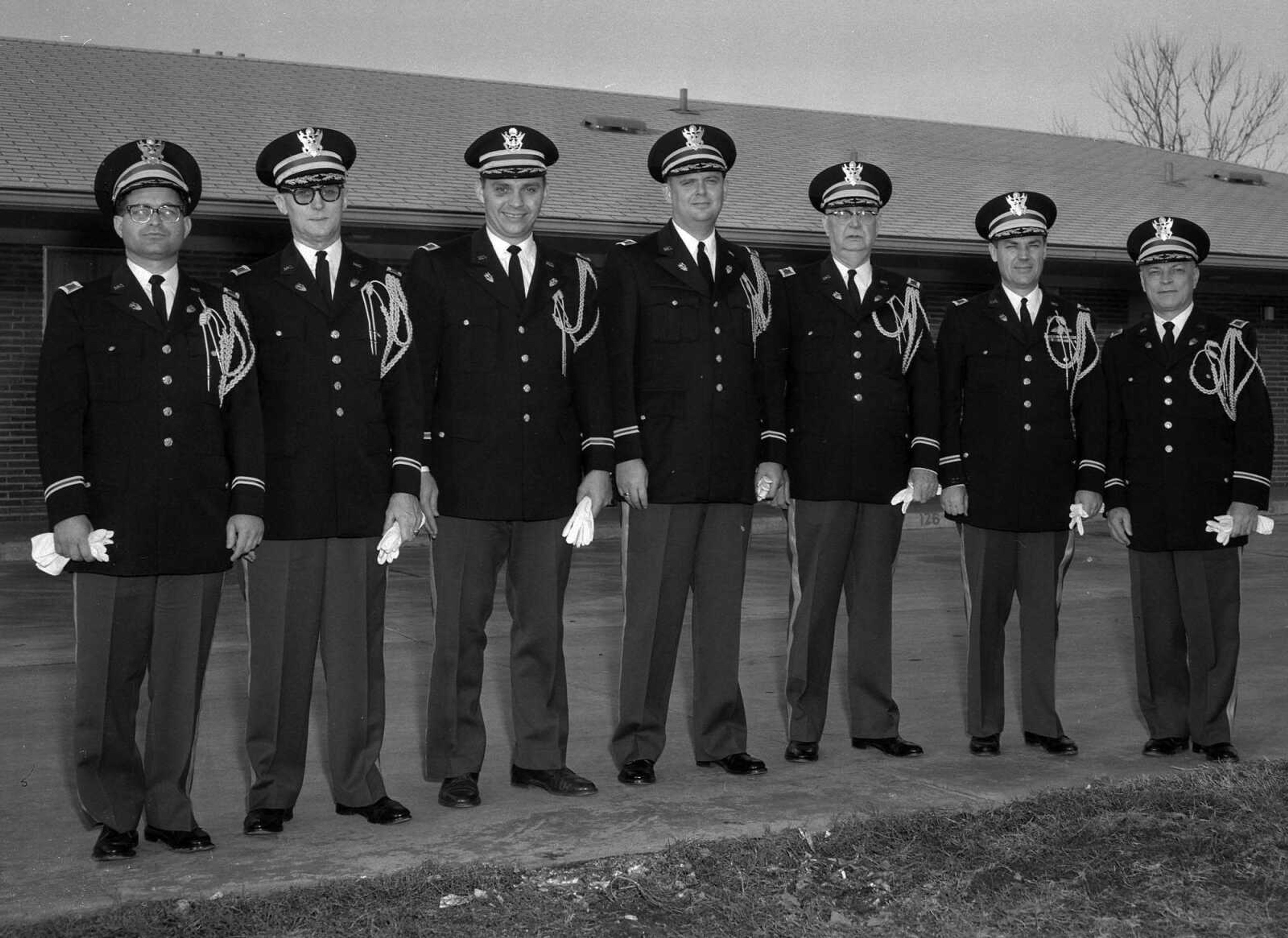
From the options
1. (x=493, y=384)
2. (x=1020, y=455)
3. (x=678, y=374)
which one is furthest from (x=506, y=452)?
(x=1020, y=455)

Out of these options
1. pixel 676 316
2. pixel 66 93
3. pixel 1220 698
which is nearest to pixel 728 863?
pixel 676 316

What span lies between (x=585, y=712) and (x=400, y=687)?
42.5 inches

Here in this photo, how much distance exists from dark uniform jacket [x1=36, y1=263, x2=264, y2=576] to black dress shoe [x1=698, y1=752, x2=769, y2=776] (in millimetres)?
1860

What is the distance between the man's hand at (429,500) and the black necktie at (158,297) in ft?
3.02

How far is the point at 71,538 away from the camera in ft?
14.1

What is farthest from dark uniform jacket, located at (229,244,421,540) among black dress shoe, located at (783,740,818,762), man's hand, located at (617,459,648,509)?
black dress shoe, located at (783,740,818,762)

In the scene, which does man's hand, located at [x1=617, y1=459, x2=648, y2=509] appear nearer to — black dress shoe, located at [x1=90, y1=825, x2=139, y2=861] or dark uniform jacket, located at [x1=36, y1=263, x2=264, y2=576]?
dark uniform jacket, located at [x1=36, y1=263, x2=264, y2=576]

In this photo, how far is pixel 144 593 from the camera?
14.7 feet

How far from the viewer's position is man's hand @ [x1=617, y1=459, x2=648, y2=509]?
5.33 metres

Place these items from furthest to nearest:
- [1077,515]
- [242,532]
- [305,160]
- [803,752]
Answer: [1077,515], [803,752], [305,160], [242,532]

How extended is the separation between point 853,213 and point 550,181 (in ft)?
35.1

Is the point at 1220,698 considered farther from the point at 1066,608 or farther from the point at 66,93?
the point at 66,93

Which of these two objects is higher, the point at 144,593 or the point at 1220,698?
the point at 144,593

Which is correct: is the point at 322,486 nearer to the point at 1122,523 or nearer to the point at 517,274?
the point at 517,274
